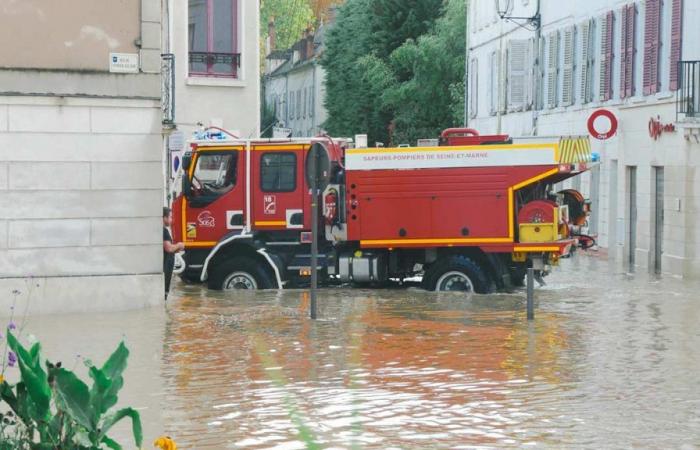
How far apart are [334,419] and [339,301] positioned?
Result: 1018cm

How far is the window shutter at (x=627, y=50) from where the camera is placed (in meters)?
33.2

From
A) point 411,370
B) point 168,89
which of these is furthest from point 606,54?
point 411,370

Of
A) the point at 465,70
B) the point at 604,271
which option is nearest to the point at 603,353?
the point at 604,271

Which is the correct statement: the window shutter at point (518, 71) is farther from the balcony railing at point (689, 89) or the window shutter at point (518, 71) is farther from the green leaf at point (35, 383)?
the green leaf at point (35, 383)

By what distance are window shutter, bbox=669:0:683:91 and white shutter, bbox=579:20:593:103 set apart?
7.02 m

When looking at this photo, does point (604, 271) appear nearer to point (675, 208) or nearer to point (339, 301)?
point (675, 208)

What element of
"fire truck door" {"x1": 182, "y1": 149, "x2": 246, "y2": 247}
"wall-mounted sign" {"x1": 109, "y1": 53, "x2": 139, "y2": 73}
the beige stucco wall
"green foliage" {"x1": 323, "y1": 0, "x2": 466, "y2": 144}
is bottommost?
"fire truck door" {"x1": 182, "y1": 149, "x2": 246, "y2": 247}

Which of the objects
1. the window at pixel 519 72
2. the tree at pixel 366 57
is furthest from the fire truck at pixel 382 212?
the tree at pixel 366 57

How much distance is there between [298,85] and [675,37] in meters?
66.1

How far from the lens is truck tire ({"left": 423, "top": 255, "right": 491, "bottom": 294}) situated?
21.3 meters

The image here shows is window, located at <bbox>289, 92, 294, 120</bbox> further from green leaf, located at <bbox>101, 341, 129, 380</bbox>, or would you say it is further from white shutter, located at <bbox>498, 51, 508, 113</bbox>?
green leaf, located at <bbox>101, 341, 129, 380</bbox>

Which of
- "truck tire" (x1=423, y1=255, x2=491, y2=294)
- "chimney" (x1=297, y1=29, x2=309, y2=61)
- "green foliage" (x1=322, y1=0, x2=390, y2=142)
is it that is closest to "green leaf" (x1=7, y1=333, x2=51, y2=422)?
"truck tire" (x1=423, y1=255, x2=491, y2=294)

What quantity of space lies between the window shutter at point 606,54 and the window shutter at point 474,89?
15323mm

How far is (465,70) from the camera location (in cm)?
5541
